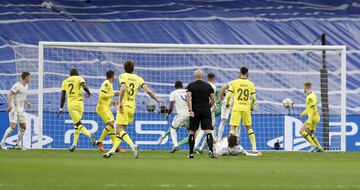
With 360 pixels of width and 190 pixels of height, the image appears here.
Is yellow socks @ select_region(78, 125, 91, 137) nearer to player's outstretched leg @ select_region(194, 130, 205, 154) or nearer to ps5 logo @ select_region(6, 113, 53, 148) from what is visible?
player's outstretched leg @ select_region(194, 130, 205, 154)

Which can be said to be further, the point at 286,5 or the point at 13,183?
the point at 286,5

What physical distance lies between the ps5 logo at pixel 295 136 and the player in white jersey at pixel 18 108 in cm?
734

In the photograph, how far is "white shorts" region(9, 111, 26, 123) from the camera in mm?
27797

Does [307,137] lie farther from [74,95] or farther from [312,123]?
[74,95]

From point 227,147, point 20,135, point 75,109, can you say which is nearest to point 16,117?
point 20,135

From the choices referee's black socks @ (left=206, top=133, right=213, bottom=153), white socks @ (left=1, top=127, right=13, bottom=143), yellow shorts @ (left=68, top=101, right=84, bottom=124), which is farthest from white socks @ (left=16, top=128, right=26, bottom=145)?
referee's black socks @ (left=206, top=133, right=213, bottom=153)

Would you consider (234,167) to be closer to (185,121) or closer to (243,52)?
(185,121)

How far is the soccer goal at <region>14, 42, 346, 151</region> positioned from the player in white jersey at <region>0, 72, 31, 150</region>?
1.70ft

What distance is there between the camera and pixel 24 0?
1439 inches

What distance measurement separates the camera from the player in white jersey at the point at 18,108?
27.8 metres

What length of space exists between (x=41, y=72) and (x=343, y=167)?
39.4ft

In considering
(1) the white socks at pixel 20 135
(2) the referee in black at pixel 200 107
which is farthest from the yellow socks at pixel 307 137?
(1) the white socks at pixel 20 135

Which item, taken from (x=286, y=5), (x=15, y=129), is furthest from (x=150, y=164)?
(x=286, y=5)

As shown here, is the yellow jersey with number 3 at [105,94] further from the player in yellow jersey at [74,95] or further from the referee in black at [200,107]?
the referee in black at [200,107]
